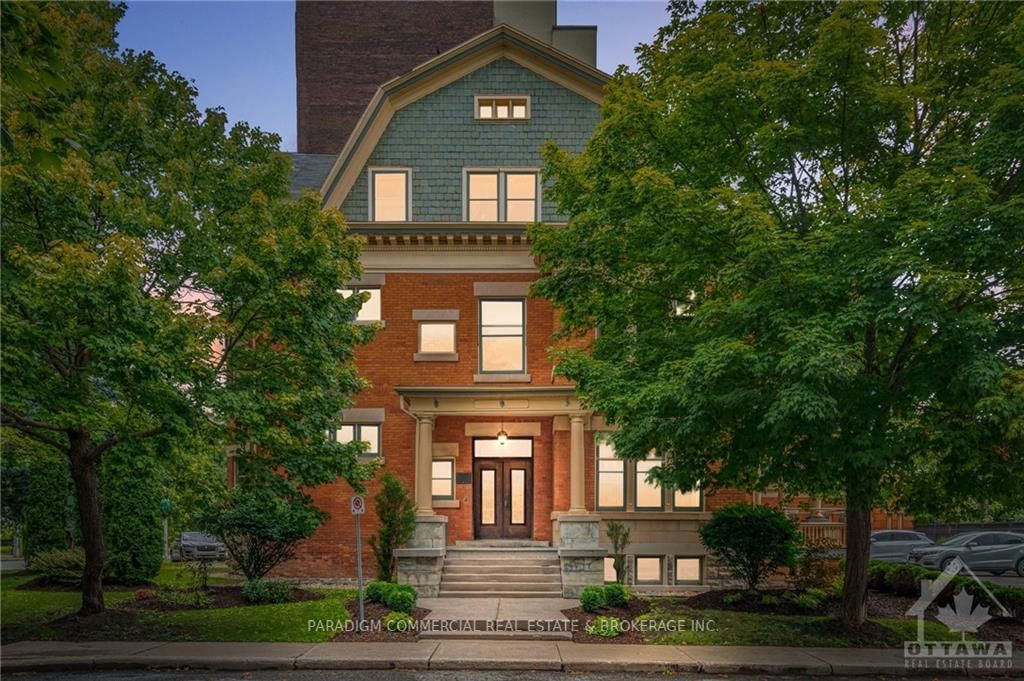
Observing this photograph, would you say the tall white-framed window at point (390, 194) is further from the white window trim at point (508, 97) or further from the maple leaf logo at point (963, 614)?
the maple leaf logo at point (963, 614)

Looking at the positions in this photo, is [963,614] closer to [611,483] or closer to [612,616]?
[612,616]

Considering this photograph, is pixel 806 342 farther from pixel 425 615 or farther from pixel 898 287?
pixel 425 615

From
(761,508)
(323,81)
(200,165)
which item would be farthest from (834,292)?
(323,81)

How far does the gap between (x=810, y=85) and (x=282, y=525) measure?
14.6m

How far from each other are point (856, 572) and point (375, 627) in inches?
369

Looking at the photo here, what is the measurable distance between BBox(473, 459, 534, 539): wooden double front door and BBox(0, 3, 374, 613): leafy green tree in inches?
277

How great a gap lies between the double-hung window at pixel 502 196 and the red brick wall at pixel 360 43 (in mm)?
14223

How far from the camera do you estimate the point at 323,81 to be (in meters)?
33.8

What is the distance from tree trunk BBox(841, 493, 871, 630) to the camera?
46.0ft

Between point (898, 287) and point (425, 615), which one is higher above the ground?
point (898, 287)

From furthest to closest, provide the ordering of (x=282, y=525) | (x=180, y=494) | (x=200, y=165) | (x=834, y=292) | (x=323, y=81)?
1. (x=323, y=81)
2. (x=282, y=525)
3. (x=180, y=494)
4. (x=200, y=165)
5. (x=834, y=292)

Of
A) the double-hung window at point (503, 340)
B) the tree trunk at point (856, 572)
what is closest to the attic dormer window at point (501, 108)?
the double-hung window at point (503, 340)

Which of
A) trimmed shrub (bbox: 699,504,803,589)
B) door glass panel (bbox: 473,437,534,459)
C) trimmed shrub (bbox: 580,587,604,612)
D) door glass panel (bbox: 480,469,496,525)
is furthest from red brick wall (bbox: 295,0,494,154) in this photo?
trimmed shrub (bbox: 580,587,604,612)

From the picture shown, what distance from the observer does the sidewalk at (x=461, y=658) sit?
11.8 meters
